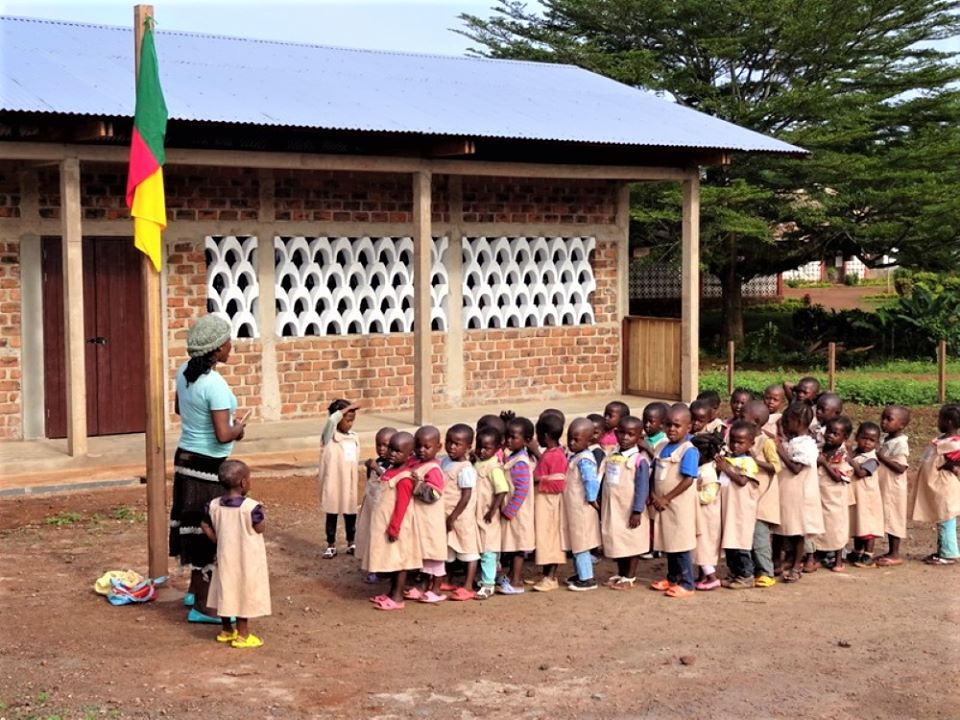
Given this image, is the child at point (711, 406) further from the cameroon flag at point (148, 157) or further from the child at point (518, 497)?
the cameroon flag at point (148, 157)

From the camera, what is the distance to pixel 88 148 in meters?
11.1

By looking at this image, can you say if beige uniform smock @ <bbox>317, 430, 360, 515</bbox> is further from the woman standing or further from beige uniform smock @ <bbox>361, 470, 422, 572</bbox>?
the woman standing

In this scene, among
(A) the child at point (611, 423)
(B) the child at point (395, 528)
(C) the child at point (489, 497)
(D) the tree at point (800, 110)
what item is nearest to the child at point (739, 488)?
(A) the child at point (611, 423)

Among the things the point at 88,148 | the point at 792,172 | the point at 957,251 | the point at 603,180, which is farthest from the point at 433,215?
the point at 957,251

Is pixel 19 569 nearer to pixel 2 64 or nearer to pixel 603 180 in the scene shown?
pixel 2 64

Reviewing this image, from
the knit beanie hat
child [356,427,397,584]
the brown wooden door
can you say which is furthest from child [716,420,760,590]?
the brown wooden door

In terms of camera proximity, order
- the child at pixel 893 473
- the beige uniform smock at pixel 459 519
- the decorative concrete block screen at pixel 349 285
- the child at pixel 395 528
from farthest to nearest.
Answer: the decorative concrete block screen at pixel 349 285 → the child at pixel 893 473 → the beige uniform smock at pixel 459 519 → the child at pixel 395 528

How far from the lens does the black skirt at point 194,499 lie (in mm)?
6859

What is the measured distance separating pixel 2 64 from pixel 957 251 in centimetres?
1649

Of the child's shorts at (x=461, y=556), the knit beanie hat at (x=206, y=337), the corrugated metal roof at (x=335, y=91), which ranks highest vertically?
the corrugated metal roof at (x=335, y=91)

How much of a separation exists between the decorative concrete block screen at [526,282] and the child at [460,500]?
24.1 feet

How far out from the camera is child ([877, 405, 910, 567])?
858 centimetres

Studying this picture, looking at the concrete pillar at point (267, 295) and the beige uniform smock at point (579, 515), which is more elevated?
the concrete pillar at point (267, 295)

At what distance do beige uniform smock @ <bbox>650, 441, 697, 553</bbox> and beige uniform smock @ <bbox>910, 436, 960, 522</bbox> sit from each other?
6.06 feet
